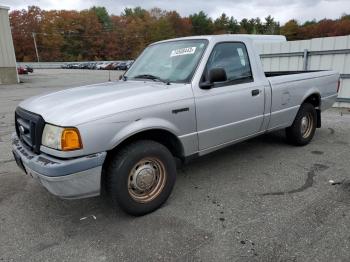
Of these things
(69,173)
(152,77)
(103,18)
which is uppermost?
(103,18)

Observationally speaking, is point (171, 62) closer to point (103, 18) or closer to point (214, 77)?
point (214, 77)

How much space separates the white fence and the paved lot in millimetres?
5323

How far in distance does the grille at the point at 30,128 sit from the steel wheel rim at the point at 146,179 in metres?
0.94

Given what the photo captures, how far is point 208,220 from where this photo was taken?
3.17 meters

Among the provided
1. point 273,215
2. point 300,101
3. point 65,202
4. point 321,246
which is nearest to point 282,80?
point 300,101

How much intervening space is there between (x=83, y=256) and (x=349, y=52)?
900 centimetres

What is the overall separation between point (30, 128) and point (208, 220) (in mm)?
2005

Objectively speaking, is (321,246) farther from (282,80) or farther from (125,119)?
(282,80)

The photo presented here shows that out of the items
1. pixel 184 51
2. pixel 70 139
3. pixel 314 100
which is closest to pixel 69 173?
pixel 70 139

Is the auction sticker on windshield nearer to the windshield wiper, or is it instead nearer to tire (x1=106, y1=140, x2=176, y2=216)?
the windshield wiper

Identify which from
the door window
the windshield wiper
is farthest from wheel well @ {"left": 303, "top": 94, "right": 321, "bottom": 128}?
the windshield wiper

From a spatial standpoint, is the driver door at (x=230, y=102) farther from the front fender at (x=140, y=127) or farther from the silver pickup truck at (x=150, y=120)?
the front fender at (x=140, y=127)

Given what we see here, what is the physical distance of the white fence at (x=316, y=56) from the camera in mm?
8969

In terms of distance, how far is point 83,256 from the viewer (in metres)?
2.68
